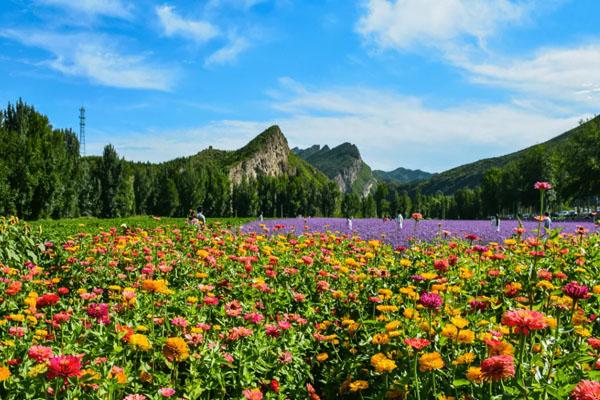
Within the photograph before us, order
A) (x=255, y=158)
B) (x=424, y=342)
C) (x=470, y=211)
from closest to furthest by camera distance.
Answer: (x=424, y=342) < (x=470, y=211) < (x=255, y=158)

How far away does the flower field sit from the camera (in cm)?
232

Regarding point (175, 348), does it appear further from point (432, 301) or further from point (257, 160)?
point (257, 160)

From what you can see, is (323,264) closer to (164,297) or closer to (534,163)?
(164,297)

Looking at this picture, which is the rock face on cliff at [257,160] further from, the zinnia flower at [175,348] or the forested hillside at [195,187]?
the zinnia flower at [175,348]

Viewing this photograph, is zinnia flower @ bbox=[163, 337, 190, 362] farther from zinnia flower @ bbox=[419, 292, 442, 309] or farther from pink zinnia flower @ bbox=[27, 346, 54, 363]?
zinnia flower @ bbox=[419, 292, 442, 309]

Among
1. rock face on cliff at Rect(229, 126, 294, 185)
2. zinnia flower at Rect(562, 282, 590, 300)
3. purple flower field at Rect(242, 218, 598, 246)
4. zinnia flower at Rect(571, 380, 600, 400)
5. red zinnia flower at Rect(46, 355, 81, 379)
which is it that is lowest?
purple flower field at Rect(242, 218, 598, 246)

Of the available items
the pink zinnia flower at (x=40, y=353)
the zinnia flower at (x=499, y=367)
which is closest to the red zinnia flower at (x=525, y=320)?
the zinnia flower at (x=499, y=367)

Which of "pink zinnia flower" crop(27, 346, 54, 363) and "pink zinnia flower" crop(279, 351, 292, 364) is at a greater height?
"pink zinnia flower" crop(27, 346, 54, 363)

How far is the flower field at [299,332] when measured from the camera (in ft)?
7.63

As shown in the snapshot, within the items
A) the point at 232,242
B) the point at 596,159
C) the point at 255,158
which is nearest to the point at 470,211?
the point at 596,159

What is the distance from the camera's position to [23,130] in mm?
45500

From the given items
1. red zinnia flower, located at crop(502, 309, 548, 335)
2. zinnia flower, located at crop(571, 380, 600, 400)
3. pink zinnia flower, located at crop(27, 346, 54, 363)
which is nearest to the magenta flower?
red zinnia flower, located at crop(502, 309, 548, 335)

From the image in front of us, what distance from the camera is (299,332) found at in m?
4.03

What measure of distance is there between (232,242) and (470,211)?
3514 inches
